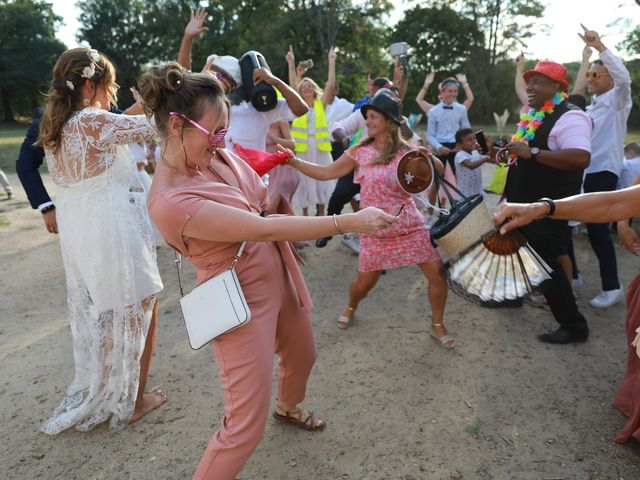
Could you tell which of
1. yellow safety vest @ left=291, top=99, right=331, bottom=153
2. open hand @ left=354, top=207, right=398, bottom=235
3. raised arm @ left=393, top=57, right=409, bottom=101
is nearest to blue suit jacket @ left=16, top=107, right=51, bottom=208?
open hand @ left=354, top=207, right=398, bottom=235

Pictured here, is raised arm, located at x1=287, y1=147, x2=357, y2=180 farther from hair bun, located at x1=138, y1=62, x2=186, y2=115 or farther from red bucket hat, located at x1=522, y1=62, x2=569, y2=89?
red bucket hat, located at x1=522, y1=62, x2=569, y2=89

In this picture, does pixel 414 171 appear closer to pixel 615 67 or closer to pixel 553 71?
pixel 553 71

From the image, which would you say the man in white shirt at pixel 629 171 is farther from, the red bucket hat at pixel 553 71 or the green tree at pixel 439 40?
the green tree at pixel 439 40

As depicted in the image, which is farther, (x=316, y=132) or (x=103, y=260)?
(x=316, y=132)

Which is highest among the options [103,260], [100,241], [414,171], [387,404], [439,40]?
[439,40]

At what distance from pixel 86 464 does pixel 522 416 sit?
2697 mm

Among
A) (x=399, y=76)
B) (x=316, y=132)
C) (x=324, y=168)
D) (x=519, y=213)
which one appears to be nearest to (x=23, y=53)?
(x=316, y=132)

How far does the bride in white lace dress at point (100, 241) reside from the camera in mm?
2410

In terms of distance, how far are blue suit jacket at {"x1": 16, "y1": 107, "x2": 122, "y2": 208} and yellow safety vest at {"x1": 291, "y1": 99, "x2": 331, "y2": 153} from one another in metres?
3.72

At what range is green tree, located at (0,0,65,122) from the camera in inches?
1678

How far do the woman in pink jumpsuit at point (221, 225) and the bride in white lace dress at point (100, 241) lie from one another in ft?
2.25

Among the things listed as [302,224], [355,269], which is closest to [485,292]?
[302,224]

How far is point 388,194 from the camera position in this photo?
3.51 m

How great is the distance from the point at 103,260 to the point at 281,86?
2136 mm
